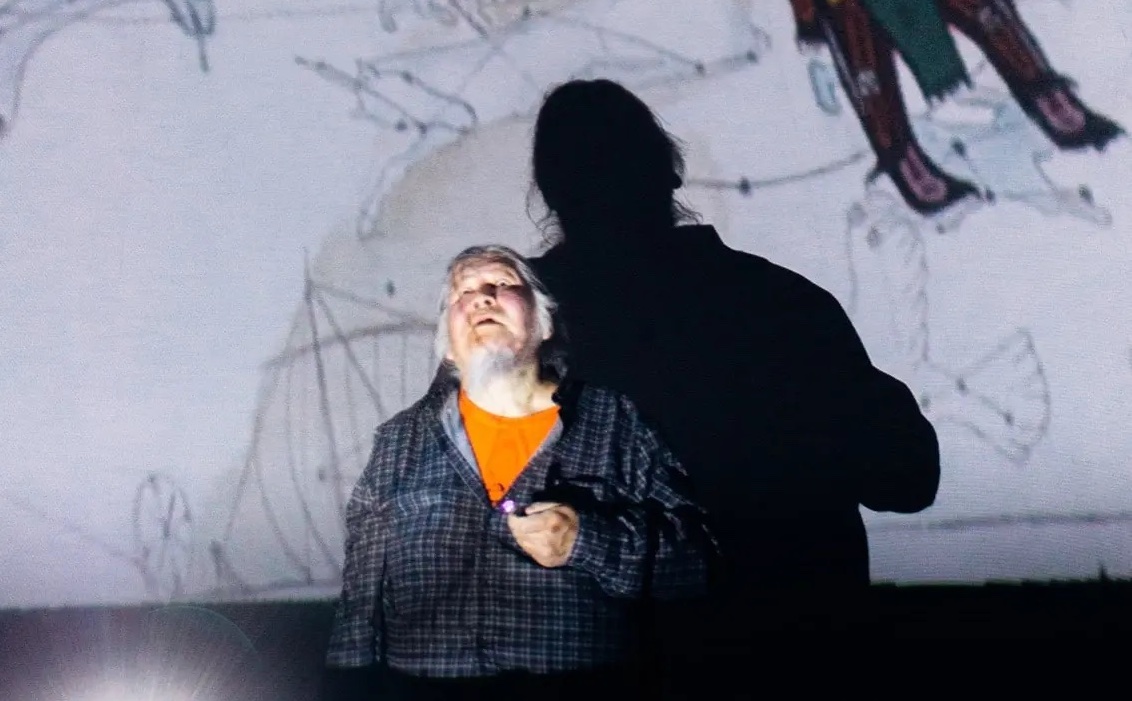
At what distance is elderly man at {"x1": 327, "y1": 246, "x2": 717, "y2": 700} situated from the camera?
155 cm

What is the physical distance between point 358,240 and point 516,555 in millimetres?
750

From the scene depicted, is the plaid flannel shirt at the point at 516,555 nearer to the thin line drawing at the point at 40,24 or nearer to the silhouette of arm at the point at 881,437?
the silhouette of arm at the point at 881,437

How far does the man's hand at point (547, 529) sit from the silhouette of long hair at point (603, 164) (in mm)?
652

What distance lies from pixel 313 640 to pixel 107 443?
0.56 meters

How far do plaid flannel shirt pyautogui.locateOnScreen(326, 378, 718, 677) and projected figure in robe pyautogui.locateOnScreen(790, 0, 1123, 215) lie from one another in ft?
2.44

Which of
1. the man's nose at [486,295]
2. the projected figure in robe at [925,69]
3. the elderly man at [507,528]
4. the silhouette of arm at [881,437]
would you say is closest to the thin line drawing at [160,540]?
the elderly man at [507,528]

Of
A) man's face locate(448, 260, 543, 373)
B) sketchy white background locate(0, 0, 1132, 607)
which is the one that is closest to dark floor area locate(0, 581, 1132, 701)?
sketchy white background locate(0, 0, 1132, 607)

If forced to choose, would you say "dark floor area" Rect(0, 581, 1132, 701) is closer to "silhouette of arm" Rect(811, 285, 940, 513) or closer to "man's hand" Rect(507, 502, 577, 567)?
"silhouette of arm" Rect(811, 285, 940, 513)

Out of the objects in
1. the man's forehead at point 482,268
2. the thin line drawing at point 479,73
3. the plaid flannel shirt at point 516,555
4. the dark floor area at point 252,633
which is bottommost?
the dark floor area at point 252,633

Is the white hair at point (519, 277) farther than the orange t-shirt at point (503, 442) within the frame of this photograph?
Yes

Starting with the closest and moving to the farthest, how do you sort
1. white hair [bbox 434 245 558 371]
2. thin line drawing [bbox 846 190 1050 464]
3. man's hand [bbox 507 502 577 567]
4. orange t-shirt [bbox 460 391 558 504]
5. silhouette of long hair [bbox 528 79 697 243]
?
man's hand [bbox 507 502 577 567]
orange t-shirt [bbox 460 391 558 504]
white hair [bbox 434 245 558 371]
thin line drawing [bbox 846 190 1050 464]
silhouette of long hair [bbox 528 79 697 243]

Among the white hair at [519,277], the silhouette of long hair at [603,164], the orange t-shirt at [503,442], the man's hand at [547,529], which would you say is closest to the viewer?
the man's hand at [547,529]

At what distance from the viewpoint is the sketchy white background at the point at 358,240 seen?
6.16 feet

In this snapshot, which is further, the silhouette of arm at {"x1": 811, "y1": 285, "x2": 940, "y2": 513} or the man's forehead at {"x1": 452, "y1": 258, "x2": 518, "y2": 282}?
the silhouette of arm at {"x1": 811, "y1": 285, "x2": 940, "y2": 513}
